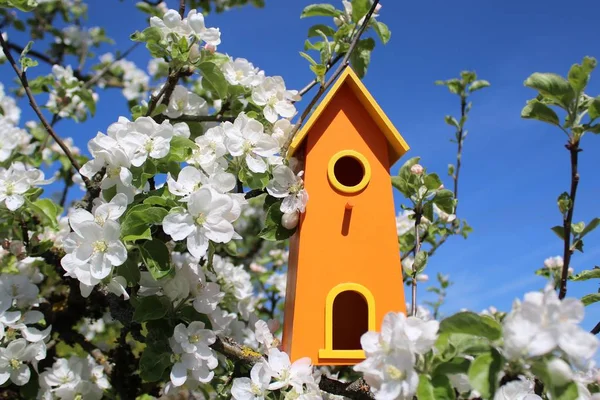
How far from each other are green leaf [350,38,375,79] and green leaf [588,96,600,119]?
95 cm

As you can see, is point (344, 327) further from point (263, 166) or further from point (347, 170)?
point (263, 166)

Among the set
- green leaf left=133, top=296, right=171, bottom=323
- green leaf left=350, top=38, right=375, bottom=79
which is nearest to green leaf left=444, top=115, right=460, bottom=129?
green leaf left=350, top=38, right=375, bottom=79

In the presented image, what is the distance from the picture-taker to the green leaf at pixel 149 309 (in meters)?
1.47

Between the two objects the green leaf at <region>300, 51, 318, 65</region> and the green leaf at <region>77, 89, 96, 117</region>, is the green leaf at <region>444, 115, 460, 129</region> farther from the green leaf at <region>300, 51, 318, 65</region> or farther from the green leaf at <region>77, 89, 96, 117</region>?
the green leaf at <region>77, 89, 96, 117</region>

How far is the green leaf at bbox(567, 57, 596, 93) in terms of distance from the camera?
1187 millimetres

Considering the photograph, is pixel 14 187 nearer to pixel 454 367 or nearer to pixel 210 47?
pixel 210 47

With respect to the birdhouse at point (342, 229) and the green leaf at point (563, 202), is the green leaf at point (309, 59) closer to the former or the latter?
the birdhouse at point (342, 229)

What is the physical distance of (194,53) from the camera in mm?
1741

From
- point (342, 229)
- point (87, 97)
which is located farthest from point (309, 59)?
point (87, 97)

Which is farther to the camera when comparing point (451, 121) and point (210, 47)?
point (451, 121)

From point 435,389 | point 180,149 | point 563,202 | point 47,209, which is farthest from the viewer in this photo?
point 47,209

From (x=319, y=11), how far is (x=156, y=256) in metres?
1.09

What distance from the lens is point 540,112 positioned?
129 cm

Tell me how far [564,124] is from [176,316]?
1183mm
